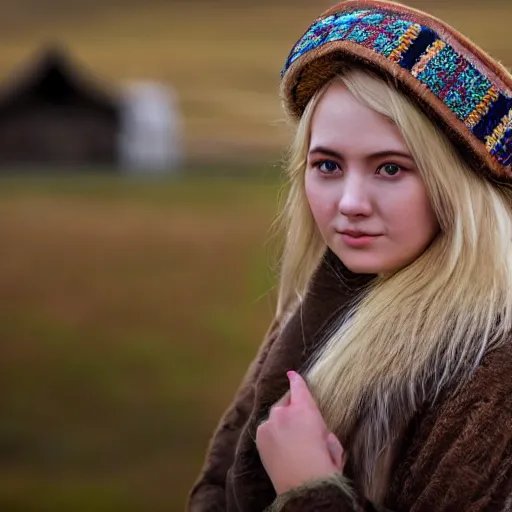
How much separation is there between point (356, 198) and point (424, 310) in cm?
23

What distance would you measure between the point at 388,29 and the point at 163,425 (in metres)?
4.77

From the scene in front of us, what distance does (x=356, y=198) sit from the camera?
1.62 meters

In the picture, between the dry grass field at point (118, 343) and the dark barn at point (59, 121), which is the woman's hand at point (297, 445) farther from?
the dark barn at point (59, 121)

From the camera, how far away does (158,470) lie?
5375 mm

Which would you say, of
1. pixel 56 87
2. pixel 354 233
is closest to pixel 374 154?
A: pixel 354 233

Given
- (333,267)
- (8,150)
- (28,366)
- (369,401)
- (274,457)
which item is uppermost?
(333,267)

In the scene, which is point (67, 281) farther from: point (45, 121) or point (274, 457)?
point (45, 121)

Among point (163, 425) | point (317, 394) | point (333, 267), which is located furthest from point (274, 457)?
point (163, 425)

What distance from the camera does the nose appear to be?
1.62 m

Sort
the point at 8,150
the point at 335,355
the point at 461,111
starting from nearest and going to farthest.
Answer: the point at 461,111 → the point at 335,355 → the point at 8,150

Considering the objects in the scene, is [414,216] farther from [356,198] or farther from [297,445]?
[297,445]

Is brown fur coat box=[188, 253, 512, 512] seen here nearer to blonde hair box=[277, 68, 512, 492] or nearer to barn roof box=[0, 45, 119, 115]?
blonde hair box=[277, 68, 512, 492]

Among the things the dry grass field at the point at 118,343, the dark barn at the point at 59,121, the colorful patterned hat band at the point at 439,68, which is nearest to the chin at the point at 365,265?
the colorful patterned hat band at the point at 439,68

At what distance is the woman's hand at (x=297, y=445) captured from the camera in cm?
161
